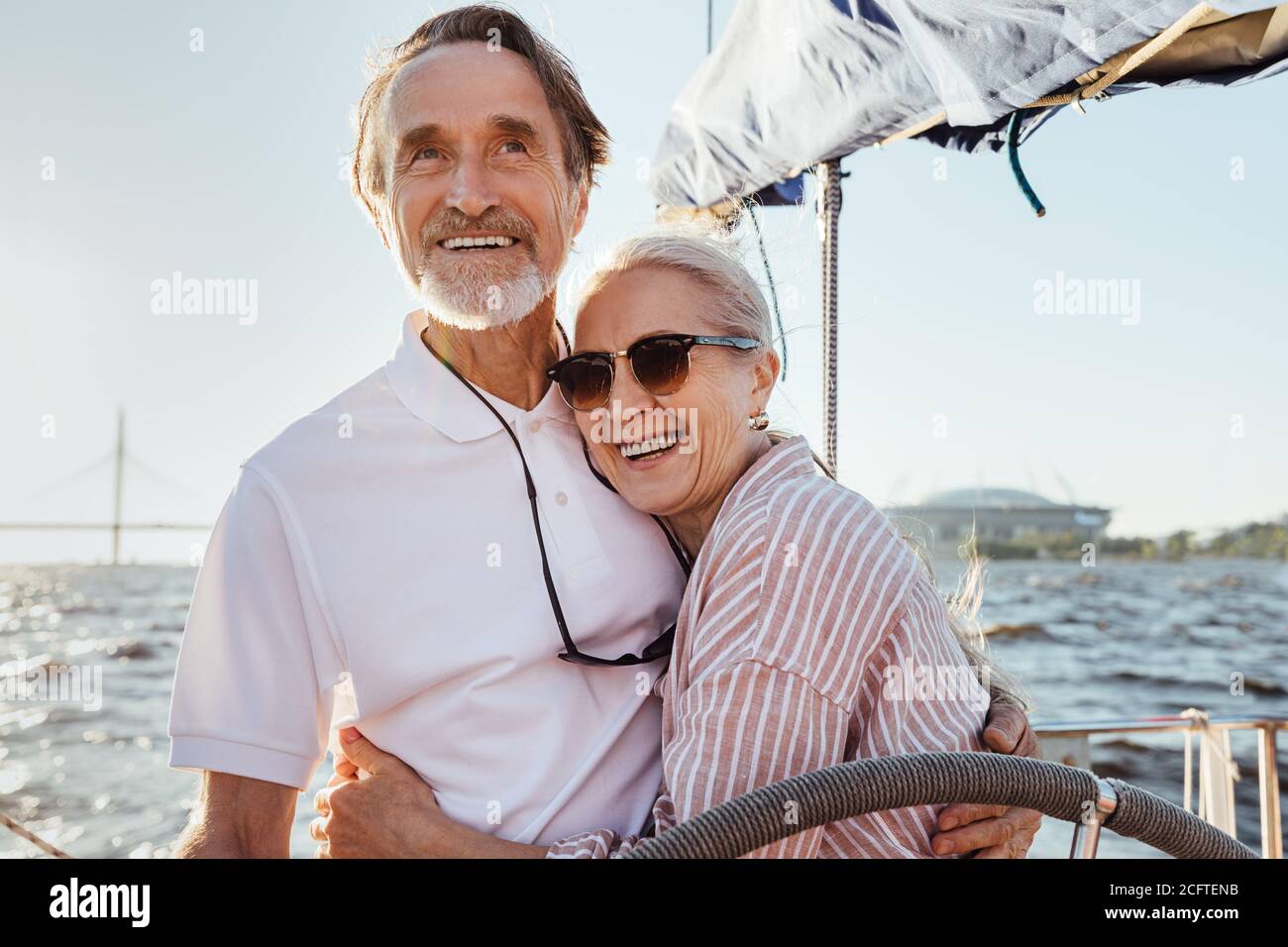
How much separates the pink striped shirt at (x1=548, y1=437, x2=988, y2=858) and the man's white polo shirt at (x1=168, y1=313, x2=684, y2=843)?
16cm

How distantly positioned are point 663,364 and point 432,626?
0.58 m

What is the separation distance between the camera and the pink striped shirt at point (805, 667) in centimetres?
132

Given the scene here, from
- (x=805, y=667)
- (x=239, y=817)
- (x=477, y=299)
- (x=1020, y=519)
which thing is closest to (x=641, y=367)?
(x=477, y=299)

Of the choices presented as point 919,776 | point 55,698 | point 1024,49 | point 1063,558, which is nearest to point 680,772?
point 919,776

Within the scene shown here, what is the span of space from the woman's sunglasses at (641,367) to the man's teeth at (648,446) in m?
0.08

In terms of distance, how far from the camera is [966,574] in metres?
2.20

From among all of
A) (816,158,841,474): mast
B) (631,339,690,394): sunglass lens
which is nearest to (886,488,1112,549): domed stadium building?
(816,158,841,474): mast

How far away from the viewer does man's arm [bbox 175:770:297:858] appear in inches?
61.2

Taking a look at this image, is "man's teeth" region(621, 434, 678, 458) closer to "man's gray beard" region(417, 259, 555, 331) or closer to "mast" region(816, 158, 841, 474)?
"man's gray beard" region(417, 259, 555, 331)

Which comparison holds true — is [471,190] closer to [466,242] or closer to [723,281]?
[466,242]

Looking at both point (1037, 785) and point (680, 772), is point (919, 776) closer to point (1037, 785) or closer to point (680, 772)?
point (1037, 785)

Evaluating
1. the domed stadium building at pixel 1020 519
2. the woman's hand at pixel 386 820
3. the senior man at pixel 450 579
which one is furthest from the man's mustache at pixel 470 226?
the domed stadium building at pixel 1020 519

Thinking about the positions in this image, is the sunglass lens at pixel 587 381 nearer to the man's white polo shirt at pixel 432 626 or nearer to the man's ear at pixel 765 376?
the man's white polo shirt at pixel 432 626

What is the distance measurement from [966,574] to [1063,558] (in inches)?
2012
